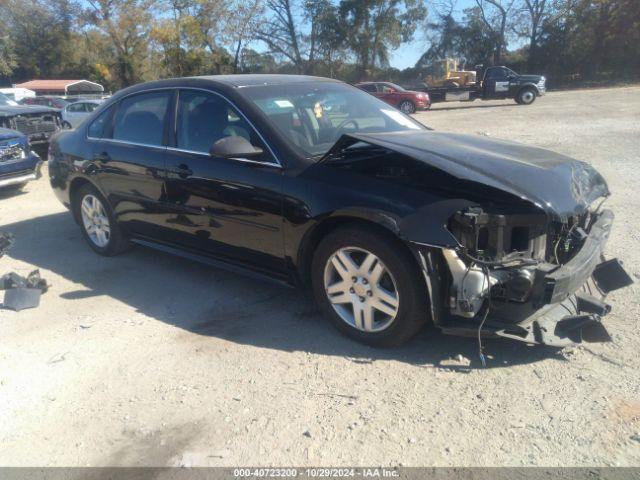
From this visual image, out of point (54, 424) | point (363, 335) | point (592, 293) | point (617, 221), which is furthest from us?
point (617, 221)

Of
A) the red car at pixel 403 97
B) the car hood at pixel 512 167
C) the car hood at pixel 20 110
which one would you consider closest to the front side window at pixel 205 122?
the car hood at pixel 512 167

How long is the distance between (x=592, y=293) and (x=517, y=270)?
1.29 meters

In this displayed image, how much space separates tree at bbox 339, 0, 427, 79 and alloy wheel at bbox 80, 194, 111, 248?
44.1 metres

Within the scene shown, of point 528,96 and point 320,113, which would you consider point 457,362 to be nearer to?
point 320,113

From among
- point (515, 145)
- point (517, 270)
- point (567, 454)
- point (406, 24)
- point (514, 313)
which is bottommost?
A: point (567, 454)

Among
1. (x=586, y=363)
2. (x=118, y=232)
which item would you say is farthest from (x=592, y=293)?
(x=118, y=232)

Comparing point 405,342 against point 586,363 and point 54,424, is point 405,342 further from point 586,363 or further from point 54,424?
point 54,424

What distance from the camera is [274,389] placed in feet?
10.3

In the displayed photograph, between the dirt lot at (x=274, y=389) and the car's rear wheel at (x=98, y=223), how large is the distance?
831 millimetres

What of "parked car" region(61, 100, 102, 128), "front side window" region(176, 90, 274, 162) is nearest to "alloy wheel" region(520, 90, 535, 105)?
Answer: "parked car" region(61, 100, 102, 128)

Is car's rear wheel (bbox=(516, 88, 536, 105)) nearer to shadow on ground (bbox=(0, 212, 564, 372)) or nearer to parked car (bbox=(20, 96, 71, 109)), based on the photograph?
parked car (bbox=(20, 96, 71, 109))

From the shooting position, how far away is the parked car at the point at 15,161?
27.2ft

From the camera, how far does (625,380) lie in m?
2.97

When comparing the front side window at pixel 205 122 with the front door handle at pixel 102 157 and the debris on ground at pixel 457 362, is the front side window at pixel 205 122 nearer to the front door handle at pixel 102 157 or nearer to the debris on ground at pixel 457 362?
the front door handle at pixel 102 157
